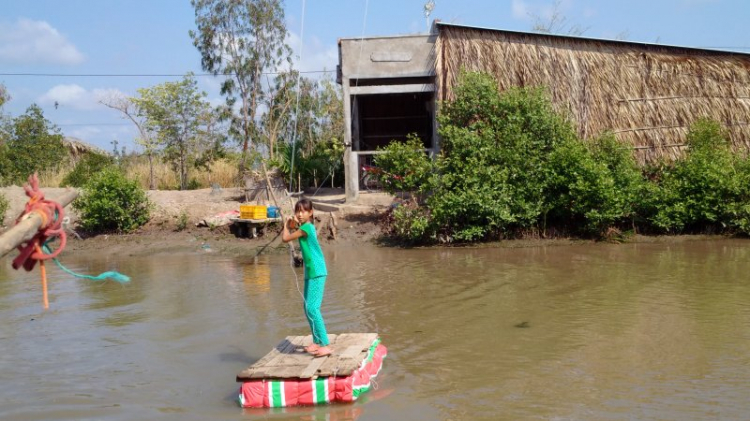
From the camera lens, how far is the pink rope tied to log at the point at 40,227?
407 cm

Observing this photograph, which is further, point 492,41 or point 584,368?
point 492,41

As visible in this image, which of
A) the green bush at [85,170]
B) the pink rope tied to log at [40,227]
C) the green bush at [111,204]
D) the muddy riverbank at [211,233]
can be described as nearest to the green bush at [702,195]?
the muddy riverbank at [211,233]

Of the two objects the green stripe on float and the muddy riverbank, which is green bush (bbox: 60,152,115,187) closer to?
the muddy riverbank

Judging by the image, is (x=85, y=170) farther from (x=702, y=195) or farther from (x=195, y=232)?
(x=702, y=195)

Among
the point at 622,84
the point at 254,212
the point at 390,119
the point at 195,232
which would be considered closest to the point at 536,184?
the point at 622,84

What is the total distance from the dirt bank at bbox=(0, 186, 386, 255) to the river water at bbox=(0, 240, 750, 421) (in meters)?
1.95

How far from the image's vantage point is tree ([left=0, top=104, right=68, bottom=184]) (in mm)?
22938

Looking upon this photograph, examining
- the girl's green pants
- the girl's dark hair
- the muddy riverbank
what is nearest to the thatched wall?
the muddy riverbank

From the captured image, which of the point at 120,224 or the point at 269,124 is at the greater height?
the point at 269,124

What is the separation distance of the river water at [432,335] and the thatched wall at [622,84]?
3.70 metres

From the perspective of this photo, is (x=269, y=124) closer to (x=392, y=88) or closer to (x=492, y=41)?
(x=392, y=88)

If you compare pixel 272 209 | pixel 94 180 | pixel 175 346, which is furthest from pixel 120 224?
pixel 175 346

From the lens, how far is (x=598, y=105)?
16.3 metres

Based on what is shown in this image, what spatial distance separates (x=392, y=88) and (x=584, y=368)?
11.1 m
